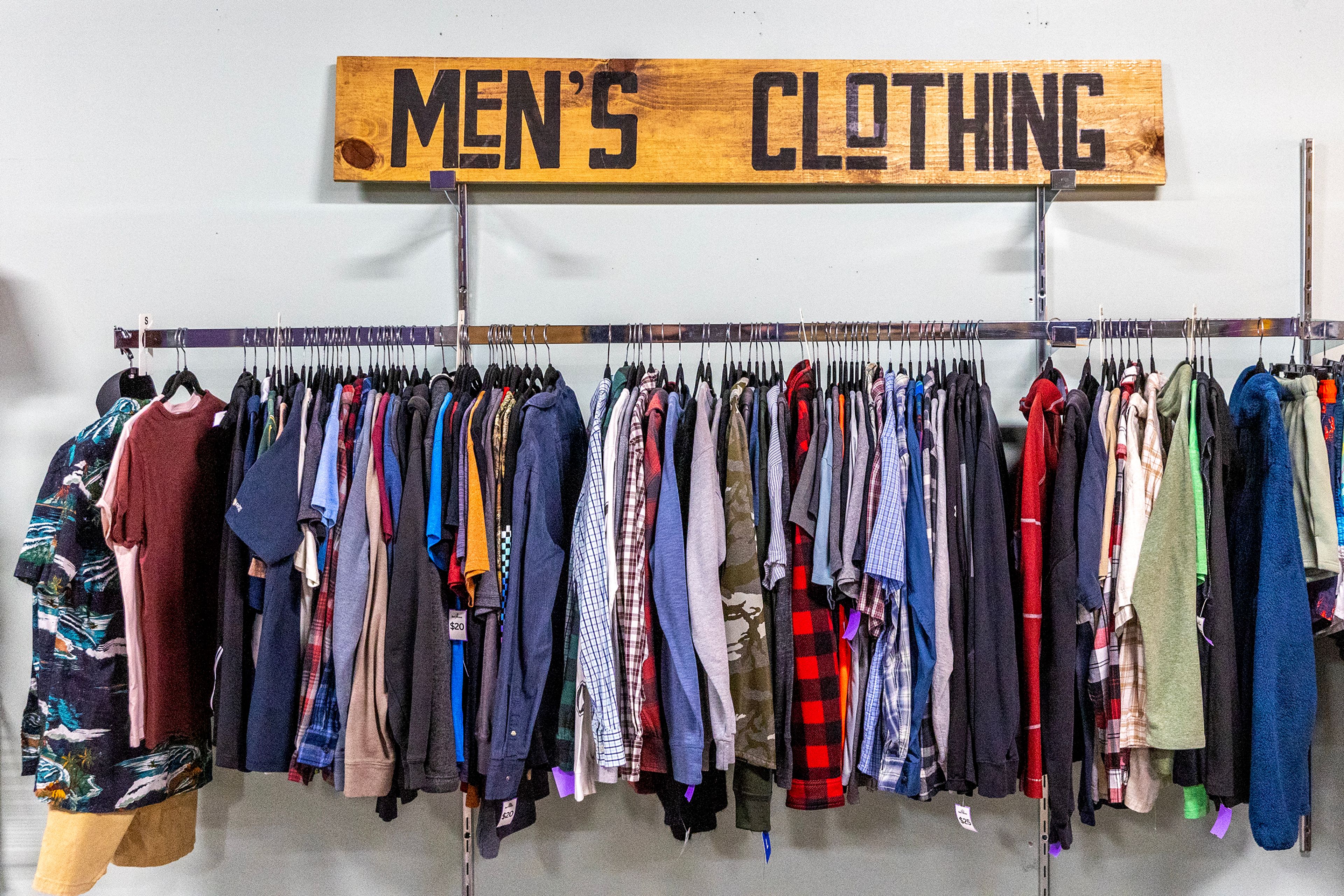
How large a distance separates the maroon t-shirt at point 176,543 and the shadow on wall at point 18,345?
0.79 m

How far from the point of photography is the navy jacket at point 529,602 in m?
1.67

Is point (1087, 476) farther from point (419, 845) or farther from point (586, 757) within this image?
point (419, 845)

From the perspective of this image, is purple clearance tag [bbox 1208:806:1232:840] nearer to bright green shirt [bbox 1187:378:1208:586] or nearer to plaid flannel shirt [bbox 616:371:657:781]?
bright green shirt [bbox 1187:378:1208:586]

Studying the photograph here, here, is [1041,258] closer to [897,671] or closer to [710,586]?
[897,671]

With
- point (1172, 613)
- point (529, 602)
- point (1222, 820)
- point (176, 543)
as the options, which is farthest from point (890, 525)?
point (176, 543)

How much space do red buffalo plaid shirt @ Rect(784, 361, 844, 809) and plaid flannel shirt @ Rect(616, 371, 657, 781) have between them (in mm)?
333

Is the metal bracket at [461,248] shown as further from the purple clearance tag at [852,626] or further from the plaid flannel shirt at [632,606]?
the purple clearance tag at [852,626]

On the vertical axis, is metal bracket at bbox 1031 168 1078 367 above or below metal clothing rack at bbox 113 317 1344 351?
above

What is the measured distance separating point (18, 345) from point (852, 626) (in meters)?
2.46

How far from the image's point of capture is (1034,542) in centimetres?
175

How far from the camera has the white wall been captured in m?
2.27

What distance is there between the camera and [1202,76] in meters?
2.29

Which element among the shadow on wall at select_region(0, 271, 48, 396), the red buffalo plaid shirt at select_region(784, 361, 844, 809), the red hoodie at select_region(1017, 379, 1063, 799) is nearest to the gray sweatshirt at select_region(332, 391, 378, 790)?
the red buffalo plaid shirt at select_region(784, 361, 844, 809)

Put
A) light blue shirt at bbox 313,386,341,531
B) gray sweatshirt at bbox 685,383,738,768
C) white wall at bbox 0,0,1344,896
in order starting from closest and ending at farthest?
gray sweatshirt at bbox 685,383,738,768 < light blue shirt at bbox 313,386,341,531 < white wall at bbox 0,0,1344,896
